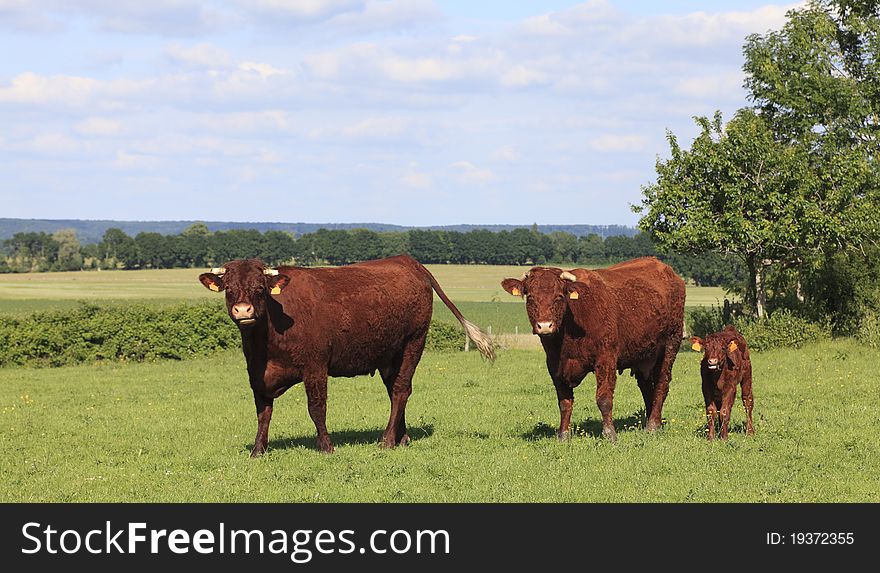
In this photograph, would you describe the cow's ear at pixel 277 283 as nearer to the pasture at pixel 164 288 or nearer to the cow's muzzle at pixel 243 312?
the cow's muzzle at pixel 243 312

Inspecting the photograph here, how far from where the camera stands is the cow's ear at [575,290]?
1293 centimetres

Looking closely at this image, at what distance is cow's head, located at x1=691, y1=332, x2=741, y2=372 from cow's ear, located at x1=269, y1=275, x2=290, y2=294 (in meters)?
5.71

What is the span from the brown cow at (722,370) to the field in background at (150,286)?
199 feet

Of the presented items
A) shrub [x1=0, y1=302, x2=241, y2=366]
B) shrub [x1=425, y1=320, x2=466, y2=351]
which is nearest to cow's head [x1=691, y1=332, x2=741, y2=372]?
shrub [x1=425, y1=320, x2=466, y2=351]

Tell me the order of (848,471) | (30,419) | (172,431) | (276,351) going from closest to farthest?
1. (848,471)
2. (276,351)
3. (172,431)
4. (30,419)

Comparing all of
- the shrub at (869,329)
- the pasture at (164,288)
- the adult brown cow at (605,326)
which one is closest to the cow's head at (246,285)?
the adult brown cow at (605,326)

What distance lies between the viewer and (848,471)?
11.5 metres

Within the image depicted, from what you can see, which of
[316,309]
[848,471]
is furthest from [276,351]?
[848,471]

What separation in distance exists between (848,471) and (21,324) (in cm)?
2660

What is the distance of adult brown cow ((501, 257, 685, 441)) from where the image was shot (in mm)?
12836

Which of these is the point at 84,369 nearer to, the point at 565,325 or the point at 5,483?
the point at 5,483

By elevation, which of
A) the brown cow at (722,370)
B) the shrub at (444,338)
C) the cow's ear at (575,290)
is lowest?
the shrub at (444,338)

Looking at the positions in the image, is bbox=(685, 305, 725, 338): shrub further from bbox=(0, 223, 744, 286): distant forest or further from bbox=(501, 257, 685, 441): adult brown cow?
bbox=(0, 223, 744, 286): distant forest

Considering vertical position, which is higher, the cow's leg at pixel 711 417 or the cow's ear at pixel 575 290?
the cow's ear at pixel 575 290
